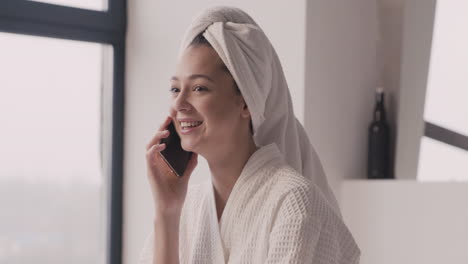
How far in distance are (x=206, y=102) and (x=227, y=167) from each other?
0.16 meters

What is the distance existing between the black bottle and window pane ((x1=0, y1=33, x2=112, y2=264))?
1234mm

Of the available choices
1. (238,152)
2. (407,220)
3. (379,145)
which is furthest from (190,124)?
(379,145)

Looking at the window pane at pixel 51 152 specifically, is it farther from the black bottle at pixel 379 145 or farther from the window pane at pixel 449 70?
the window pane at pixel 449 70

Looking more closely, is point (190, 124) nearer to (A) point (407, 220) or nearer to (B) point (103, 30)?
(A) point (407, 220)

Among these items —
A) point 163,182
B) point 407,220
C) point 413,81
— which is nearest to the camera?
point 163,182

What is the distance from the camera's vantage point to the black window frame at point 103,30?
3.26 meters

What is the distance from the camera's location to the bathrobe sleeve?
153cm

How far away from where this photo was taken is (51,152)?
11.2 feet

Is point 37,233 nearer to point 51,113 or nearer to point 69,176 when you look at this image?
point 69,176

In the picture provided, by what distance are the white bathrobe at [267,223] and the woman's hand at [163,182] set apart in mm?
56

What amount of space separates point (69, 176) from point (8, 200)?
0.30 meters

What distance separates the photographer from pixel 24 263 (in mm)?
3316

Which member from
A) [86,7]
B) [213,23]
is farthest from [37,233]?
[213,23]

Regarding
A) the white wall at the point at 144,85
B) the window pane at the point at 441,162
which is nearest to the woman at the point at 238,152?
the window pane at the point at 441,162
